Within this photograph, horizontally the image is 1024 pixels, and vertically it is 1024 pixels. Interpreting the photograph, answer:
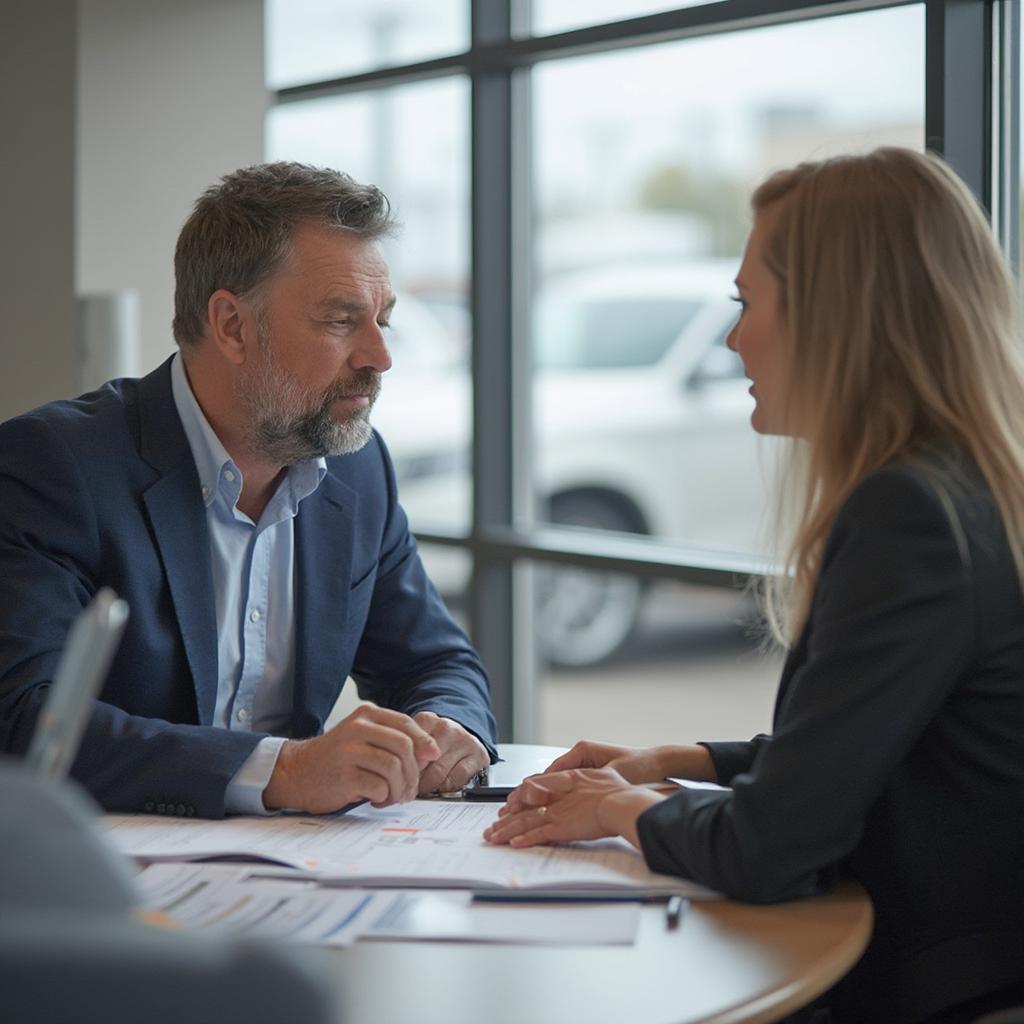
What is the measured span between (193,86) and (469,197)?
772 millimetres

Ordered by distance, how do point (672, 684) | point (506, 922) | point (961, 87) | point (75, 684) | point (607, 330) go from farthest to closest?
point (672, 684)
point (607, 330)
point (961, 87)
point (506, 922)
point (75, 684)

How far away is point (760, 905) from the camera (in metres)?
1.39

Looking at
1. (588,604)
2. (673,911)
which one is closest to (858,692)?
(673,911)

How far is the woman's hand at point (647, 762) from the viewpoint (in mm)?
1734

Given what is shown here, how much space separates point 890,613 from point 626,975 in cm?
39

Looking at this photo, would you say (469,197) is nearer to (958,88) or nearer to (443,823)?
(958,88)

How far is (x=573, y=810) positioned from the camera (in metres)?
1.56

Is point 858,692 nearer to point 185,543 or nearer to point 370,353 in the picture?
point 185,543

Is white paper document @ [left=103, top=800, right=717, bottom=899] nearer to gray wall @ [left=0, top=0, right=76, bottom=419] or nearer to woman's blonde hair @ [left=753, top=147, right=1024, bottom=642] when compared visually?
woman's blonde hair @ [left=753, top=147, right=1024, bottom=642]

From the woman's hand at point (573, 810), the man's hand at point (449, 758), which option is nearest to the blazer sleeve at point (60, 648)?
the man's hand at point (449, 758)

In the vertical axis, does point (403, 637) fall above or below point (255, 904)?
above

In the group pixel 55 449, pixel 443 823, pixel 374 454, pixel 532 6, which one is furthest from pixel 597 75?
pixel 443 823

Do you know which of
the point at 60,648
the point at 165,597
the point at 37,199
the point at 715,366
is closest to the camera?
the point at 60,648

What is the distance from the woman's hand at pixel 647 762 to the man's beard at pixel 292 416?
0.65 m
